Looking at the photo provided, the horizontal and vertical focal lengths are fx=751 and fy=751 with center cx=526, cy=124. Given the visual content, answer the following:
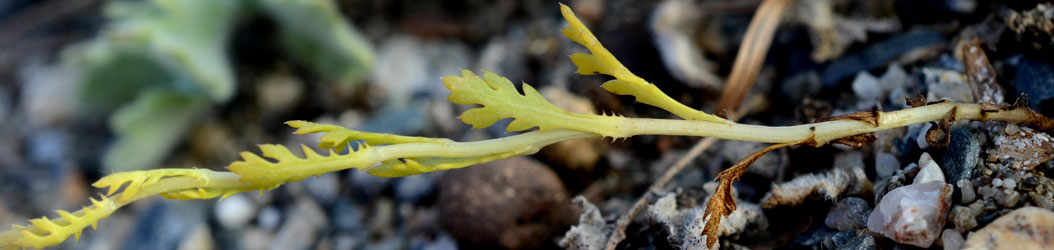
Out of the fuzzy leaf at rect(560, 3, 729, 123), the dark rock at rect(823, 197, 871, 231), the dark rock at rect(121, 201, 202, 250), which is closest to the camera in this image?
the fuzzy leaf at rect(560, 3, 729, 123)

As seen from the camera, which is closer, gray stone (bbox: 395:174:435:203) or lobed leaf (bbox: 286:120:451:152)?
lobed leaf (bbox: 286:120:451:152)

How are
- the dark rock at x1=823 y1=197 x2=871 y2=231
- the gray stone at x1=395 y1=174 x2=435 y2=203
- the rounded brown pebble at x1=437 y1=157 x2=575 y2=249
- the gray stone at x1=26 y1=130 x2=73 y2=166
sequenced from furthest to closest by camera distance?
the gray stone at x1=26 y1=130 x2=73 y2=166, the gray stone at x1=395 y1=174 x2=435 y2=203, the rounded brown pebble at x1=437 y1=157 x2=575 y2=249, the dark rock at x1=823 y1=197 x2=871 y2=231

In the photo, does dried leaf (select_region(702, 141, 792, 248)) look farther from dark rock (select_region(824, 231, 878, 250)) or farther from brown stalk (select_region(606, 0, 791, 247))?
brown stalk (select_region(606, 0, 791, 247))

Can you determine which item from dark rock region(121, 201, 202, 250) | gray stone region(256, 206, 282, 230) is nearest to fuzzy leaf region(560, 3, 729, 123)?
gray stone region(256, 206, 282, 230)

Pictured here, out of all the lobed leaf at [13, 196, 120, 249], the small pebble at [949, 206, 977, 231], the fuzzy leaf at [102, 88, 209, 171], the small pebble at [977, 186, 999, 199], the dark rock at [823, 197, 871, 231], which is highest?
the fuzzy leaf at [102, 88, 209, 171]

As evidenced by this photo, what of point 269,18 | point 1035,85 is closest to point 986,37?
point 1035,85

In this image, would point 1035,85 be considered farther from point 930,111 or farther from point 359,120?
point 359,120

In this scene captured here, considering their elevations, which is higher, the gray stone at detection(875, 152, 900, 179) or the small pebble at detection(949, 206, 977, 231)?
the gray stone at detection(875, 152, 900, 179)

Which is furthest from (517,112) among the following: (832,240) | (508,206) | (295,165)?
(832,240)
